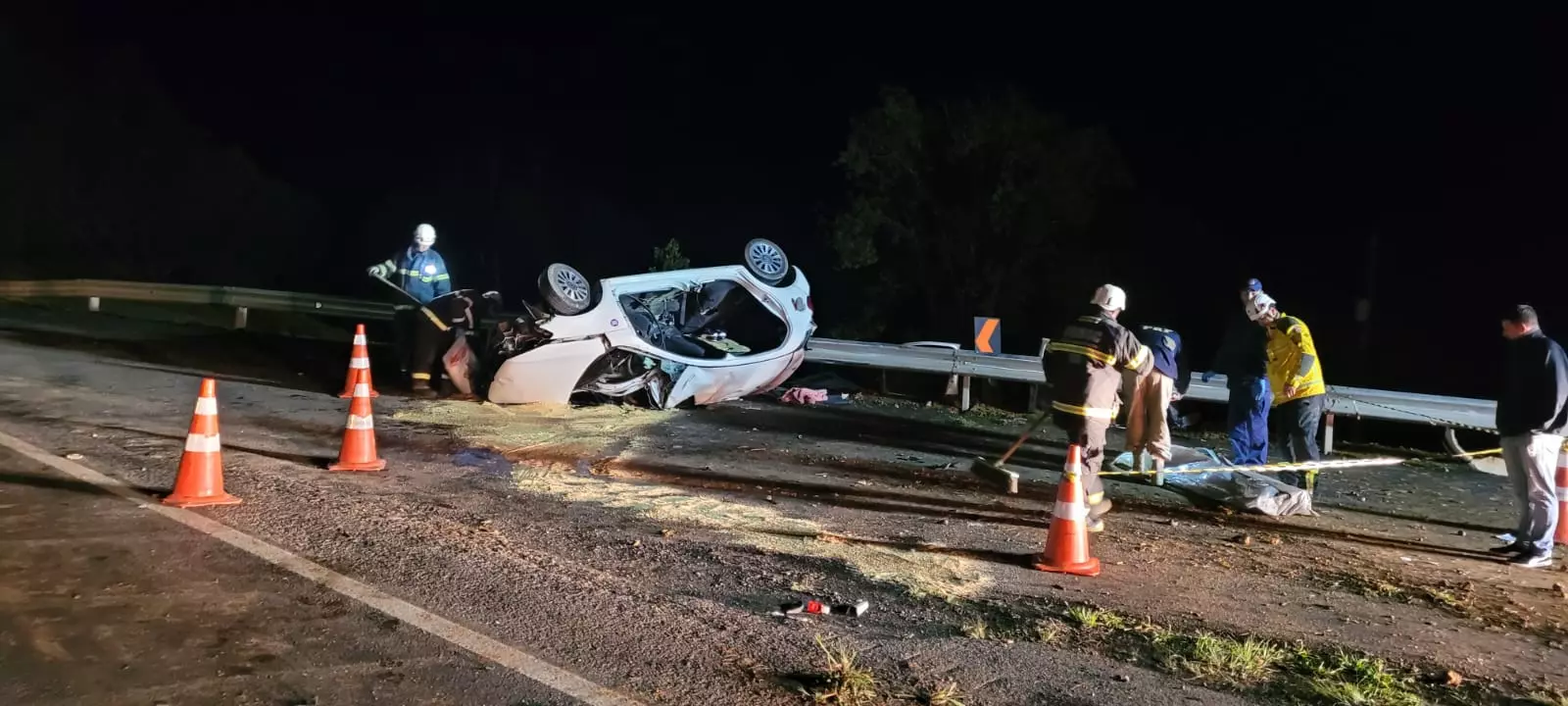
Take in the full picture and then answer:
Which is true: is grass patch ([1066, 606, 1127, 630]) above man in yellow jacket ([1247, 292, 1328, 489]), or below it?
below

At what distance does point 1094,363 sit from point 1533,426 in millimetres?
2428

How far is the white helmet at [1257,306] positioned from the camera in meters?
8.72

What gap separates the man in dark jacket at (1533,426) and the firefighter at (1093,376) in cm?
202

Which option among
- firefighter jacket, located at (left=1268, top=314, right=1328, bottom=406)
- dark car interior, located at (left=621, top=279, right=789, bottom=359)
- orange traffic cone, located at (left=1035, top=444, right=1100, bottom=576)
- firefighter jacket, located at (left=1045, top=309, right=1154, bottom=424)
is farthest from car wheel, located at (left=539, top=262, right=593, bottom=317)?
firefighter jacket, located at (left=1268, top=314, right=1328, bottom=406)

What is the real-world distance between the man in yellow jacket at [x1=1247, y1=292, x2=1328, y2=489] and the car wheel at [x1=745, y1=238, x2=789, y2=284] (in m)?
4.57

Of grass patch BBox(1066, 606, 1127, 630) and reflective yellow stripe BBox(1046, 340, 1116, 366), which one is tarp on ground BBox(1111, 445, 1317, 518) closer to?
reflective yellow stripe BBox(1046, 340, 1116, 366)

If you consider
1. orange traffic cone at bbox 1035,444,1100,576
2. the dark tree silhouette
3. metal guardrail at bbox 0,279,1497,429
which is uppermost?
the dark tree silhouette

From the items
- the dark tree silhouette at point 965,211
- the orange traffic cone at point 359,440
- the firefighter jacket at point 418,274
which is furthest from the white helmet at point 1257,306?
the dark tree silhouette at point 965,211

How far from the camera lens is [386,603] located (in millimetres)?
4945

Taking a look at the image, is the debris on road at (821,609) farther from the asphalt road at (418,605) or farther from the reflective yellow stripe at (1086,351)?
the reflective yellow stripe at (1086,351)

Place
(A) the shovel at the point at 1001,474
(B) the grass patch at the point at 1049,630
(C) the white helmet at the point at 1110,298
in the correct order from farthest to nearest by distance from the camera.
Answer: (A) the shovel at the point at 1001,474 < (C) the white helmet at the point at 1110,298 < (B) the grass patch at the point at 1049,630

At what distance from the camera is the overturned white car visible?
396 inches

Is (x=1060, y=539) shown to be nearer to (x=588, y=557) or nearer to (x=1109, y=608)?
(x=1109, y=608)

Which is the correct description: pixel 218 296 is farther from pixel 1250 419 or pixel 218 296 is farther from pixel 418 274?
pixel 1250 419
